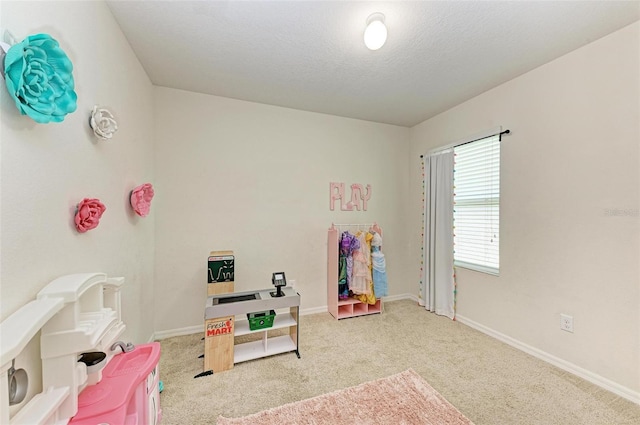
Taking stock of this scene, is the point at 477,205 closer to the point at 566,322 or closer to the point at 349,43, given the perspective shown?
the point at 566,322

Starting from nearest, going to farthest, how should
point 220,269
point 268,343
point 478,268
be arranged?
1. point 268,343
2. point 220,269
3. point 478,268

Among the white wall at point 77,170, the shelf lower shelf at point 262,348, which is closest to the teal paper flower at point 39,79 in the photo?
the white wall at point 77,170

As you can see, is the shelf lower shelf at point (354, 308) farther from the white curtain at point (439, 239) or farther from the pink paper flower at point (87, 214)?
the pink paper flower at point (87, 214)

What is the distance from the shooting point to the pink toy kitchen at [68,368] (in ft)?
2.59

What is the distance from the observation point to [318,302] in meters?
3.17

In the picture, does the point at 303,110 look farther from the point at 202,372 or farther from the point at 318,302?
the point at 202,372

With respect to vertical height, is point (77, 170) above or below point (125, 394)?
above

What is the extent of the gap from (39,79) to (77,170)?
534 mm

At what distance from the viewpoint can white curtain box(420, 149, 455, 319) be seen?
300 centimetres

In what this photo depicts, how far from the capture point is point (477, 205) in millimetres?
2756

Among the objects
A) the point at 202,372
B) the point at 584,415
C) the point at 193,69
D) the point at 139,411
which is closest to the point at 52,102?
the point at 139,411

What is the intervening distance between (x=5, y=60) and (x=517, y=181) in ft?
10.7

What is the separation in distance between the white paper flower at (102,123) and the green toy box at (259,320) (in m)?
1.63

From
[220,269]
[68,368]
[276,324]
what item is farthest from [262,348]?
[68,368]
